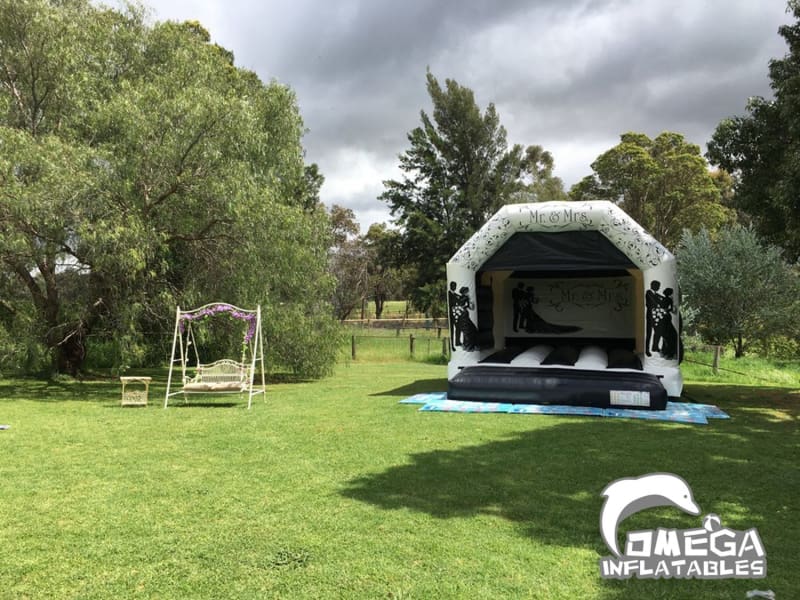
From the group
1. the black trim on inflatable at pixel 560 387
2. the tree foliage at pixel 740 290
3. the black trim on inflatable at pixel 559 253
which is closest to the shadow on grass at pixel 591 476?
the black trim on inflatable at pixel 560 387

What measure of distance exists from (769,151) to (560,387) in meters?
→ 5.14

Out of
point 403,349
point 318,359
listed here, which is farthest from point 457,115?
point 318,359

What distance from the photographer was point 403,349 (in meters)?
19.7

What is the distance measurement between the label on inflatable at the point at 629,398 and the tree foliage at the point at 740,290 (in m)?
10.7

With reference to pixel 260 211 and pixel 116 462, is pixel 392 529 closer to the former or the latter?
pixel 116 462

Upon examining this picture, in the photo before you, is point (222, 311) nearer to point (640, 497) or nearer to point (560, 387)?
point (560, 387)

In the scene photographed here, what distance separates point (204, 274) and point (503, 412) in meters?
6.49

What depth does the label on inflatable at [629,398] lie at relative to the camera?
809 cm

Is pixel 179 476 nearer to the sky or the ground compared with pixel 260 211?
nearer to the ground

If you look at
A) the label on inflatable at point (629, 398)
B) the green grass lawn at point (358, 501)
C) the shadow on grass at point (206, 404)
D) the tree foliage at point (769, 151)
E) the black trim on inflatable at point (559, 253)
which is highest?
the tree foliage at point (769, 151)

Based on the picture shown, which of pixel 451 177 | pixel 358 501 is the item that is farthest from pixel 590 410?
pixel 451 177

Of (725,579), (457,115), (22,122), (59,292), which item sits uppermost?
(457,115)

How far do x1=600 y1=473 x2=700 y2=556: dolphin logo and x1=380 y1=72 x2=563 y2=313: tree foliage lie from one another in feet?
77.8

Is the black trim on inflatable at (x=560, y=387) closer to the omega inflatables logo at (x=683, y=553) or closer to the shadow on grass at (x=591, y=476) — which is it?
the shadow on grass at (x=591, y=476)
